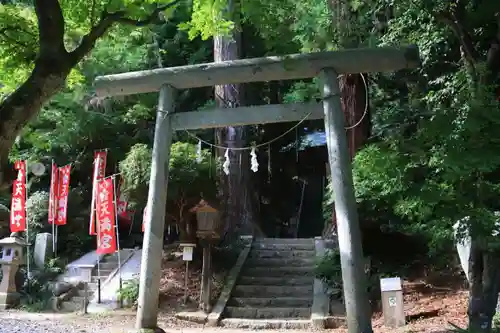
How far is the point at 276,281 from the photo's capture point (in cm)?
1101

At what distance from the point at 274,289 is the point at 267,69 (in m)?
5.27

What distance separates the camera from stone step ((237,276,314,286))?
10914 millimetres

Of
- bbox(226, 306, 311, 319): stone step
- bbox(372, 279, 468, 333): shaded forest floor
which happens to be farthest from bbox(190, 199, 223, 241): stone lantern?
bbox(372, 279, 468, 333): shaded forest floor

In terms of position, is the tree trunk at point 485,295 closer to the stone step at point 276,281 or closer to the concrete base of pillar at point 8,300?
the stone step at point 276,281

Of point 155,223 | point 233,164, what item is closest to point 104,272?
point 233,164

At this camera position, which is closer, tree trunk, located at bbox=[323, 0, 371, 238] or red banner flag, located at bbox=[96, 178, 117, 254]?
tree trunk, located at bbox=[323, 0, 371, 238]

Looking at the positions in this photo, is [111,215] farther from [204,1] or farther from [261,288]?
[204,1]

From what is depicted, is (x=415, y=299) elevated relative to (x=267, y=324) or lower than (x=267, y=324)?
elevated

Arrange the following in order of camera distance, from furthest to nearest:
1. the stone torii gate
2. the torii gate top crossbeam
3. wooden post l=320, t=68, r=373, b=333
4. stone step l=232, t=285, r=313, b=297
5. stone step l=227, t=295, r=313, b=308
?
stone step l=232, t=285, r=313, b=297, stone step l=227, t=295, r=313, b=308, the torii gate top crossbeam, the stone torii gate, wooden post l=320, t=68, r=373, b=333

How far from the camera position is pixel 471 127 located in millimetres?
4719

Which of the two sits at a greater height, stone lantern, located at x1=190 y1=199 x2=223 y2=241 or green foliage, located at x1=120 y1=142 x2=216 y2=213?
green foliage, located at x1=120 y1=142 x2=216 y2=213

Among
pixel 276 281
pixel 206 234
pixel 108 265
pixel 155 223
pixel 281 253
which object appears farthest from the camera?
pixel 108 265

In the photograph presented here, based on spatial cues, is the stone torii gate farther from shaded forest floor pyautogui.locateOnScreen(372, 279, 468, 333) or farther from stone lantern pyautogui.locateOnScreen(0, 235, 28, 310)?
stone lantern pyautogui.locateOnScreen(0, 235, 28, 310)

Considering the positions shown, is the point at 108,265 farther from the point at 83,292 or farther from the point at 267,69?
the point at 267,69
